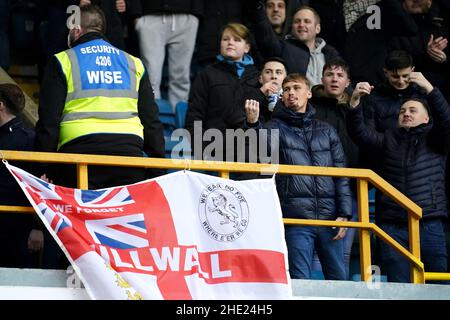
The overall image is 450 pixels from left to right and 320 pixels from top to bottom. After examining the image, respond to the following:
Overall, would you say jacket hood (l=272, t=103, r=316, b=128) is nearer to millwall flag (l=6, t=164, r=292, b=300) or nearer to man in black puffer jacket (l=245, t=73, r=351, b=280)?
man in black puffer jacket (l=245, t=73, r=351, b=280)

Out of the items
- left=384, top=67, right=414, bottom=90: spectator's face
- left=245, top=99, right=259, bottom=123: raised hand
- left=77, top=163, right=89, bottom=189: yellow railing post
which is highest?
left=384, top=67, right=414, bottom=90: spectator's face

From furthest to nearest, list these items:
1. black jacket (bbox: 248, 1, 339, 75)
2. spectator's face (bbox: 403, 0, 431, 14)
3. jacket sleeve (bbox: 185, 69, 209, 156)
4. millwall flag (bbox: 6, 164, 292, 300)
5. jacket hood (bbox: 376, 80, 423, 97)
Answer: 1. spectator's face (bbox: 403, 0, 431, 14)
2. black jacket (bbox: 248, 1, 339, 75)
3. jacket hood (bbox: 376, 80, 423, 97)
4. jacket sleeve (bbox: 185, 69, 209, 156)
5. millwall flag (bbox: 6, 164, 292, 300)

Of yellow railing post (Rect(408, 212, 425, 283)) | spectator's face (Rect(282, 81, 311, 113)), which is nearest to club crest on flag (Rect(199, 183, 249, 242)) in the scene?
spectator's face (Rect(282, 81, 311, 113))

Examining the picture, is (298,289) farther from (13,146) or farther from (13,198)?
(13,146)

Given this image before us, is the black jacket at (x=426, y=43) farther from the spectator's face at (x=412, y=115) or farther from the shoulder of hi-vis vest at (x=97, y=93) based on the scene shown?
the shoulder of hi-vis vest at (x=97, y=93)

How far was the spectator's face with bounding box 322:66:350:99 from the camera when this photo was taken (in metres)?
13.6

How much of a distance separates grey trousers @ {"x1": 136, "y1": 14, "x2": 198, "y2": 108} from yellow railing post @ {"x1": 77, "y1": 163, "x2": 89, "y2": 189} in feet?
11.6

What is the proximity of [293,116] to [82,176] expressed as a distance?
6.69 feet

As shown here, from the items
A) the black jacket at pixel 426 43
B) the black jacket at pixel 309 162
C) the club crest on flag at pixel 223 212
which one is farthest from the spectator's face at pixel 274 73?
the club crest on flag at pixel 223 212

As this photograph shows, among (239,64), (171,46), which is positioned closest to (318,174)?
(239,64)

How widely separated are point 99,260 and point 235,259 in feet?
3.25

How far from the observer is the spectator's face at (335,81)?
13.6 meters

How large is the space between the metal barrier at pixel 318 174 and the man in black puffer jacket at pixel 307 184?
373mm

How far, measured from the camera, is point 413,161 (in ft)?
42.3
